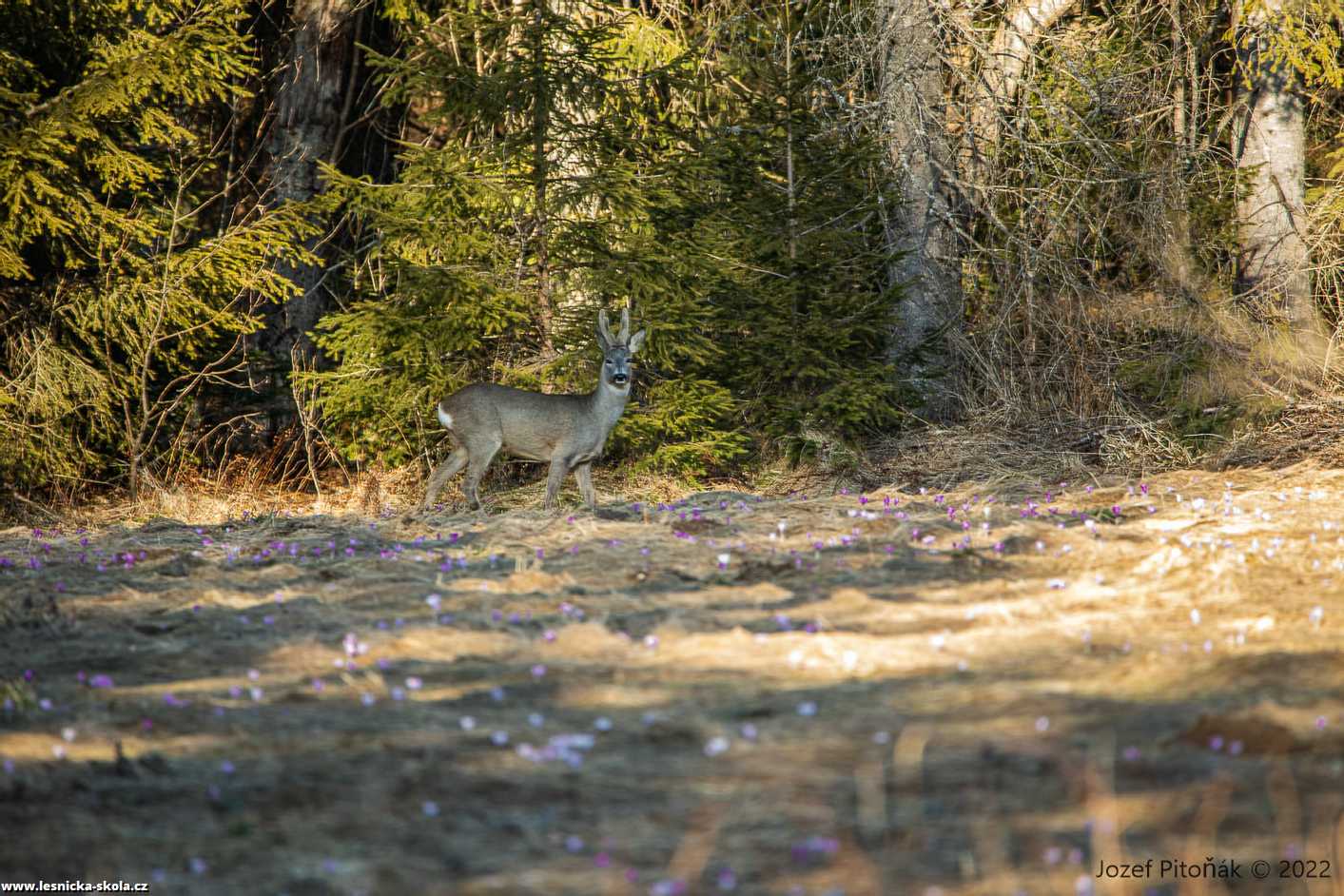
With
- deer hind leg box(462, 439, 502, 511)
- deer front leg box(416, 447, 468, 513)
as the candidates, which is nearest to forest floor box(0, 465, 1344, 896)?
deer hind leg box(462, 439, 502, 511)

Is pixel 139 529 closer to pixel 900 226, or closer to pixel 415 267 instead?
pixel 415 267

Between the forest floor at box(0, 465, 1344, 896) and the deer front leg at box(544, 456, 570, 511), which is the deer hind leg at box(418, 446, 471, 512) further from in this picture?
the forest floor at box(0, 465, 1344, 896)

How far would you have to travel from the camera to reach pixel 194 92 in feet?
38.0

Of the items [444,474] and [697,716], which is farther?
[444,474]

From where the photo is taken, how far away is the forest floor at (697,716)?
124 inches

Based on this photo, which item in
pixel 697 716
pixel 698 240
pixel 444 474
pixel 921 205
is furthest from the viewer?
pixel 921 205

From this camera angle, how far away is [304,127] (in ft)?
47.5

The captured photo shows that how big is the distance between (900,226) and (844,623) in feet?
27.6

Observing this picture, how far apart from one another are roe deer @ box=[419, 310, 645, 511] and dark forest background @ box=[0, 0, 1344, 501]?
47.4 inches

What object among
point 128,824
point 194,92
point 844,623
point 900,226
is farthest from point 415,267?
point 128,824

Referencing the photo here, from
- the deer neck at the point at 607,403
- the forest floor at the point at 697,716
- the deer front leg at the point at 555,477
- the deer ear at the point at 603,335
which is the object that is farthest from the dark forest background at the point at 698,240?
the forest floor at the point at 697,716

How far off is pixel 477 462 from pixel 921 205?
17.6ft

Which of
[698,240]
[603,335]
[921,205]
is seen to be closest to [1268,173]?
[921,205]

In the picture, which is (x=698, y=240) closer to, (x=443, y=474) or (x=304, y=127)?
Result: (x=443, y=474)
